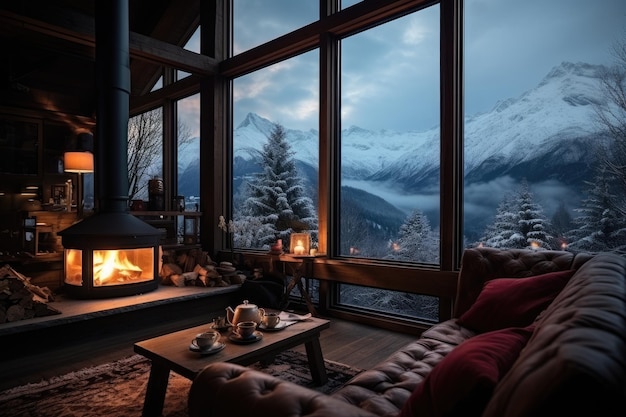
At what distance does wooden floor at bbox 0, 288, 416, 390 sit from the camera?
279 cm

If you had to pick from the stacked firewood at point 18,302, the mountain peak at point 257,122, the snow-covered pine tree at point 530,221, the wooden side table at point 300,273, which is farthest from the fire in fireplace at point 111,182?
the snow-covered pine tree at point 530,221

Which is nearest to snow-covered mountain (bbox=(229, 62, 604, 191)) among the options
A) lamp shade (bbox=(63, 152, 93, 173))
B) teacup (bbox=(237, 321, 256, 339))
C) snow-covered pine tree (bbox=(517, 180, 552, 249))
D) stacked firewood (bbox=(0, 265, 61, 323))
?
snow-covered pine tree (bbox=(517, 180, 552, 249))

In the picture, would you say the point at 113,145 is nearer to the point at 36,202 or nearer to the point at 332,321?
the point at 36,202

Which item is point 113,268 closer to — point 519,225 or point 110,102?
point 110,102

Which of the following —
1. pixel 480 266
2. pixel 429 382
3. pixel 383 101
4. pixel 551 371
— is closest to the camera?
pixel 551 371

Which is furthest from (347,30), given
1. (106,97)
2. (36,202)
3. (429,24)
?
(36,202)

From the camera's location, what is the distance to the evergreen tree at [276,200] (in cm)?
456

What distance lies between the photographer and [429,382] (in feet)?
3.25

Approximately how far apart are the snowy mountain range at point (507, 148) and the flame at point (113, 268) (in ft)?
7.53

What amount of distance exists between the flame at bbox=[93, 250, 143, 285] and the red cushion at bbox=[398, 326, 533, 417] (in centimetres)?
336

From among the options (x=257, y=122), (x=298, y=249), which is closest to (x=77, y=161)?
(x=257, y=122)

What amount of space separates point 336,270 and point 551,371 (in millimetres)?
3370

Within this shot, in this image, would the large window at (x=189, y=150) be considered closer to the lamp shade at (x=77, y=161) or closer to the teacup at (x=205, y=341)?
the lamp shade at (x=77, y=161)

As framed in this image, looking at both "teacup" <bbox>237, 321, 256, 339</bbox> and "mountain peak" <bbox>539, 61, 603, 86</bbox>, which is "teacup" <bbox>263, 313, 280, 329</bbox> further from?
"mountain peak" <bbox>539, 61, 603, 86</bbox>
